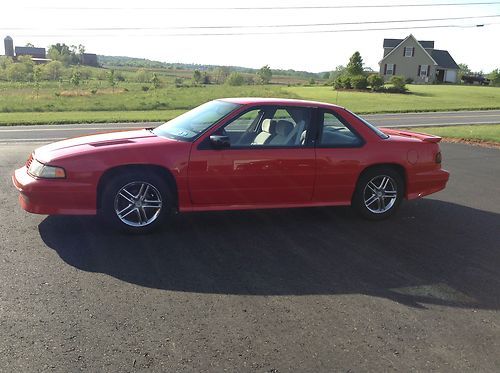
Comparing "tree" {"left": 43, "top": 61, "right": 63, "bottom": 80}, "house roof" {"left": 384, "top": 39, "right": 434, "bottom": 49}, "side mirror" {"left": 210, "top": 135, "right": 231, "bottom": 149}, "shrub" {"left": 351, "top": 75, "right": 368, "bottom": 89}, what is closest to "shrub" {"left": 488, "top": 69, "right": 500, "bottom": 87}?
"house roof" {"left": 384, "top": 39, "right": 434, "bottom": 49}

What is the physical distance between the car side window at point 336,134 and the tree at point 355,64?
57.0 m

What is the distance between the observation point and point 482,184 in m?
8.03

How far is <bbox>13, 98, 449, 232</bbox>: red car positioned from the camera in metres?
4.89

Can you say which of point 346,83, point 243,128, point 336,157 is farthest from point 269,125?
point 346,83

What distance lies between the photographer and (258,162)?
5281mm

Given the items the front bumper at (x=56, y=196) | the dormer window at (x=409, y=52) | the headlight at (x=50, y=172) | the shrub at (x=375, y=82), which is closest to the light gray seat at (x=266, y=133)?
the front bumper at (x=56, y=196)

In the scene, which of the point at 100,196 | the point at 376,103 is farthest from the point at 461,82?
the point at 100,196

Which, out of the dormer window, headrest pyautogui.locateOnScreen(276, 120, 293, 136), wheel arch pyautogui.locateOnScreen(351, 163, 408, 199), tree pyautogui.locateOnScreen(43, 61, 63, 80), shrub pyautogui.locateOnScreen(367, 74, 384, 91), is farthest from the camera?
tree pyautogui.locateOnScreen(43, 61, 63, 80)

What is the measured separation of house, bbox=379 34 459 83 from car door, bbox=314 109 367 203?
69.2 meters

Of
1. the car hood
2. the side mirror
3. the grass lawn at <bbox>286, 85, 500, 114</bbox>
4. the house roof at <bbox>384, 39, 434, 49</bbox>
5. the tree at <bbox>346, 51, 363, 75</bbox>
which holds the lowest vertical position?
the car hood

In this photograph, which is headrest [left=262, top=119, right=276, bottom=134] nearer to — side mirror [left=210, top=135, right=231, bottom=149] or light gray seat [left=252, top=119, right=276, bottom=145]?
light gray seat [left=252, top=119, right=276, bottom=145]

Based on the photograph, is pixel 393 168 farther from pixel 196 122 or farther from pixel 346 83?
pixel 346 83

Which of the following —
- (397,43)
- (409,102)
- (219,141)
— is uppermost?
(397,43)

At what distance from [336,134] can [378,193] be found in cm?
93
